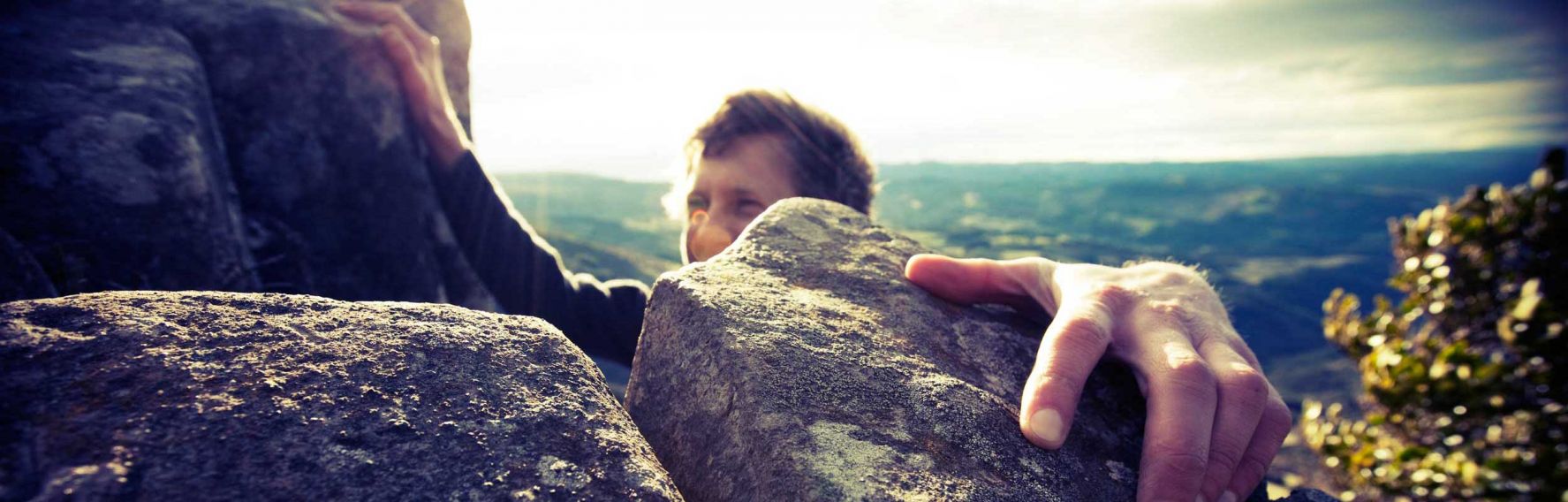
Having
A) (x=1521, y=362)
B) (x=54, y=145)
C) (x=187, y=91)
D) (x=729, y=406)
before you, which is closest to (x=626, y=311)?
(x=187, y=91)

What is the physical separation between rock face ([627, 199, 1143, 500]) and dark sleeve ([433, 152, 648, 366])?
2.43 metres

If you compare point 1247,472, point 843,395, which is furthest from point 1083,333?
point 843,395

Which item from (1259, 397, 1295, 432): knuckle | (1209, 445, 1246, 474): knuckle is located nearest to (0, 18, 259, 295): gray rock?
(1209, 445, 1246, 474): knuckle

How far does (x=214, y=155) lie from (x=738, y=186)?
328cm

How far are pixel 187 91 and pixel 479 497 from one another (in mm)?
2560

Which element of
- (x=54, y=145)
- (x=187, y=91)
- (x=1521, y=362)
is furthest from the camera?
(x=1521, y=362)

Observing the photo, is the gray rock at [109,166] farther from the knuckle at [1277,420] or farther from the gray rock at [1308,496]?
the gray rock at [1308,496]

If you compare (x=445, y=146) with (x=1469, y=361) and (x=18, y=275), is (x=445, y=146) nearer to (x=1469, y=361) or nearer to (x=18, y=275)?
(x=18, y=275)

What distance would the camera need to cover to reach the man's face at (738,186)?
17.5ft

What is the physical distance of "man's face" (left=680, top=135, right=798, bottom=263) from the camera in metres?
5.34

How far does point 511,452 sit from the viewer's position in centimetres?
138

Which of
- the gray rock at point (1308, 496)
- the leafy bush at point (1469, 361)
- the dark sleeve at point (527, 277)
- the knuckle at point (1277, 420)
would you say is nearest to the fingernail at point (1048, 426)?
the knuckle at point (1277, 420)

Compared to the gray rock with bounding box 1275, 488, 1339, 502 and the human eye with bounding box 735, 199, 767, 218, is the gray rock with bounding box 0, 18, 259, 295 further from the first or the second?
the gray rock with bounding box 1275, 488, 1339, 502

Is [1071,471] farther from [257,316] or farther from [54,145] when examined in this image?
[54,145]
